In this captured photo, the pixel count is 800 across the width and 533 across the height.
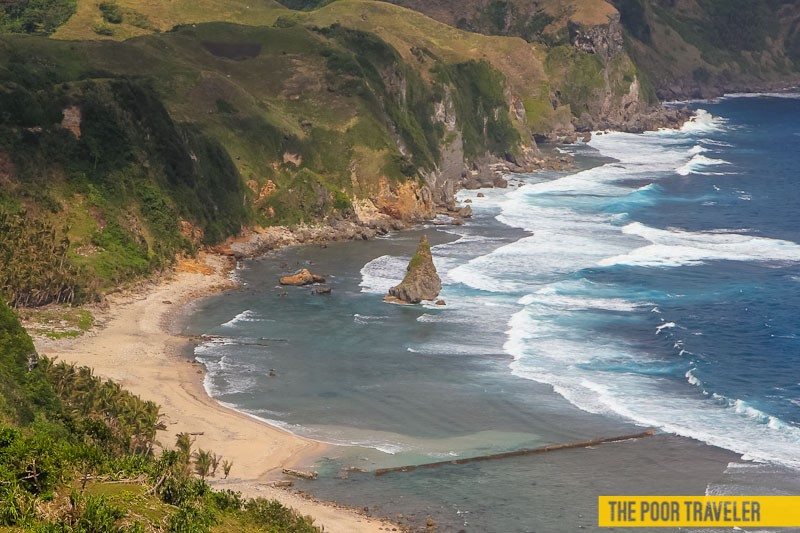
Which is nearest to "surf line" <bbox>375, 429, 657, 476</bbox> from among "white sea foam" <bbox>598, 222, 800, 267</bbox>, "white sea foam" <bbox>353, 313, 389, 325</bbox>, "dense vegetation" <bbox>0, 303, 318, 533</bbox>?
"dense vegetation" <bbox>0, 303, 318, 533</bbox>

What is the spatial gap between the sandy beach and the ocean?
6.31 ft

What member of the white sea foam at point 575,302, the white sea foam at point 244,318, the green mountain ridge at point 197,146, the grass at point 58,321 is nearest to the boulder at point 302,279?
the white sea foam at point 244,318

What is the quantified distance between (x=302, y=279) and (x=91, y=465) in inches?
2623

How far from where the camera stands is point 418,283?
110062 mm

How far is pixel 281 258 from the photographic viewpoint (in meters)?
130

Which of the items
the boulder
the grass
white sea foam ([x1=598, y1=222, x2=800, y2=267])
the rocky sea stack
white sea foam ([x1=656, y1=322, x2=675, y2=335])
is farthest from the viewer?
white sea foam ([x1=598, y1=222, x2=800, y2=267])

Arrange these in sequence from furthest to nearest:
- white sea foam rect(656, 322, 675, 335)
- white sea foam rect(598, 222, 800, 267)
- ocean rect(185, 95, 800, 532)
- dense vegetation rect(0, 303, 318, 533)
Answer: white sea foam rect(598, 222, 800, 267), white sea foam rect(656, 322, 675, 335), ocean rect(185, 95, 800, 532), dense vegetation rect(0, 303, 318, 533)

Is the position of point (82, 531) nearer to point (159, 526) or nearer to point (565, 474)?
point (159, 526)

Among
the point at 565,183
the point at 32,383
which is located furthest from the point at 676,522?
the point at 565,183

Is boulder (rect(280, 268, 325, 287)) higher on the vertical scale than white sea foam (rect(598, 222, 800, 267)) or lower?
higher

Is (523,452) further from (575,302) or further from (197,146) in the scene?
(197,146)

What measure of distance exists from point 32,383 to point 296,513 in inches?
792

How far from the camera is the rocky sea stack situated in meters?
110

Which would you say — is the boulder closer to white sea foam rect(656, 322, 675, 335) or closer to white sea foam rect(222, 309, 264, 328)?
white sea foam rect(222, 309, 264, 328)
